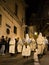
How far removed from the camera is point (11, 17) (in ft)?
90.3

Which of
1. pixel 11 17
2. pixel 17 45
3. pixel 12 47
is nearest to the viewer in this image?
pixel 12 47

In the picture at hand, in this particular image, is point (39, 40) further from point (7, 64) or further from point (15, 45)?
point (7, 64)

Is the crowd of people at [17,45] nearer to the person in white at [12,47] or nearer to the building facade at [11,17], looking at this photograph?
the person in white at [12,47]

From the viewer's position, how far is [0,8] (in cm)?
2267

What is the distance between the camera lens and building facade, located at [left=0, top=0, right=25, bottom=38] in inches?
927

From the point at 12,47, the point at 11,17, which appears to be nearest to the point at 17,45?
the point at 12,47

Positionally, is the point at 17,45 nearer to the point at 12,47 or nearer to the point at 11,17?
the point at 12,47

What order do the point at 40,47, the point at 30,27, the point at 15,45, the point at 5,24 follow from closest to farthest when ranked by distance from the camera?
the point at 40,47
the point at 15,45
the point at 5,24
the point at 30,27

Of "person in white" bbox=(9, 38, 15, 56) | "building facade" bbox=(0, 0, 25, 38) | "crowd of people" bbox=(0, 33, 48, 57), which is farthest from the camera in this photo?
"building facade" bbox=(0, 0, 25, 38)

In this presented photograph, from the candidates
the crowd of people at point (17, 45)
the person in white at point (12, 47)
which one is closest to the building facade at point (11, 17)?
the crowd of people at point (17, 45)

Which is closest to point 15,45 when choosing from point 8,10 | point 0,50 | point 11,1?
point 0,50

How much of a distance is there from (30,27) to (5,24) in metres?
15.8

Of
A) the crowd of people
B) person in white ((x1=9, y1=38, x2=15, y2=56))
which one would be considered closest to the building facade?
the crowd of people

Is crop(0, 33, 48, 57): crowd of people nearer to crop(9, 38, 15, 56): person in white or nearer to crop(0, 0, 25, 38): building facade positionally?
crop(9, 38, 15, 56): person in white
